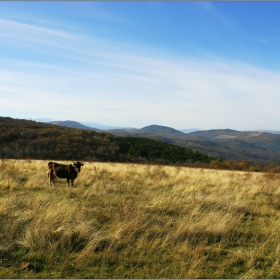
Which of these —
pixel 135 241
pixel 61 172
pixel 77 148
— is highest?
pixel 61 172

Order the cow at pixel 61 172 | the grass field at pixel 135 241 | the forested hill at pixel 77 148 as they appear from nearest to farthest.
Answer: the grass field at pixel 135 241 → the cow at pixel 61 172 → the forested hill at pixel 77 148

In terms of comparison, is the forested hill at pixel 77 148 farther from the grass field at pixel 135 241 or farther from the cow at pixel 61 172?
the grass field at pixel 135 241

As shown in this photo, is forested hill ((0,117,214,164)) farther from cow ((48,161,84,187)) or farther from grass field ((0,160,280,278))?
grass field ((0,160,280,278))

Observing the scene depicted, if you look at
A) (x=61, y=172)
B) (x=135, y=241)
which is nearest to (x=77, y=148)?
(x=61, y=172)

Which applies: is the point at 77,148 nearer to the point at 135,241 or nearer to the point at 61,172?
the point at 61,172

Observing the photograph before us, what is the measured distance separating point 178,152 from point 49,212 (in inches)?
2017

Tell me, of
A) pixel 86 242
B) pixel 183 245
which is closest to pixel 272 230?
pixel 183 245

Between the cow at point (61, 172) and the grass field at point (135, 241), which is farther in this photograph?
the cow at point (61, 172)

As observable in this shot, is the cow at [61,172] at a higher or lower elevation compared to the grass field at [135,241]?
higher

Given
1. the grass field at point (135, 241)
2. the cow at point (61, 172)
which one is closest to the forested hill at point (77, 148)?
the cow at point (61, 172)

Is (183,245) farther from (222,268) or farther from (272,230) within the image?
(272,230)

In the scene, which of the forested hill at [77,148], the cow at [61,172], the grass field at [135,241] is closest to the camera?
the grass field at [135,241]

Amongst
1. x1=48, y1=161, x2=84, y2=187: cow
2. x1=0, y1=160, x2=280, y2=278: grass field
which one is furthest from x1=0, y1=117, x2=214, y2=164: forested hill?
x1=0, y1=160, x2=280, y2=278: grass field

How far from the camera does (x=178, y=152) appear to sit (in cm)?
5591
